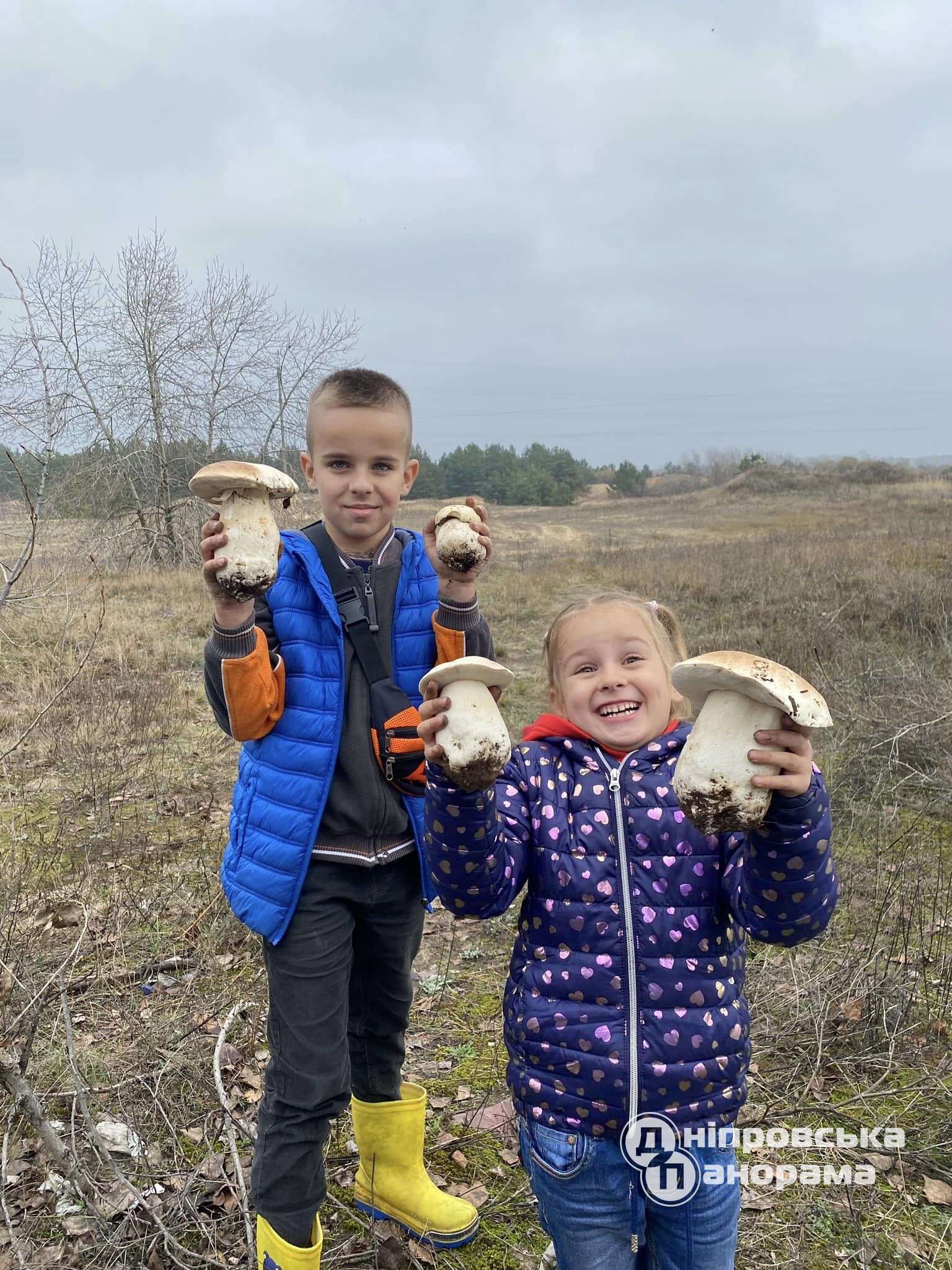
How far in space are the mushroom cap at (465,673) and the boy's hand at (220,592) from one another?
55cm

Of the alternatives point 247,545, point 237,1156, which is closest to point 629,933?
point 247,545

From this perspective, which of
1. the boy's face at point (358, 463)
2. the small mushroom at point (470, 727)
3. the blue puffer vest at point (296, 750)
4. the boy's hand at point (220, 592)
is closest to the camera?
the small mushroom at point (470, 727)

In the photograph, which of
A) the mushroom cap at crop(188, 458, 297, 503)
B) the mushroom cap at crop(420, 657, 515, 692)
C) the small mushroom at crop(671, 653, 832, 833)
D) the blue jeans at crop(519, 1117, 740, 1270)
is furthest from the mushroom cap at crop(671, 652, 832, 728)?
the mushroom cap at crop(188, 458, 297, 503)

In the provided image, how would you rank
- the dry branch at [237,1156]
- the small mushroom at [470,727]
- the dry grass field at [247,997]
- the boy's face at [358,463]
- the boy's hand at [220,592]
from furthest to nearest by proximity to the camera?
1. the dry grass field at [247,997]
2. the dry branch at [237,1156]
3. the boy's face at [358,463]
4. the boy's hand at [220,592]
5. the small mushroom at [470,727]

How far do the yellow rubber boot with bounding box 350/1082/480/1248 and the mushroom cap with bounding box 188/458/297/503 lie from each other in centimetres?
182

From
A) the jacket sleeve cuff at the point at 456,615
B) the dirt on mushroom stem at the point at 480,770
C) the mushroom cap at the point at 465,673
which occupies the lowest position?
the dirt on mushroom stem at the point at 480,770

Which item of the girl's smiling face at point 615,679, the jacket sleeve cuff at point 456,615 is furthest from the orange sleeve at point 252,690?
the girl's smiling face at point 615,679

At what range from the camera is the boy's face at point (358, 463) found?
79.4 inches

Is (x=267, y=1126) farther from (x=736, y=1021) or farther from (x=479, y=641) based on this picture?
(x=479, y=641)

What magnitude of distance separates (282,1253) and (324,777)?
1198 mm

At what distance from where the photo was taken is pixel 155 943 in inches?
147

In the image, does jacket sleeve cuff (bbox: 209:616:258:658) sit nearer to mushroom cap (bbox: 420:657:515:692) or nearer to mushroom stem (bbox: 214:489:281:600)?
mushroom stem (bbox: 214:489:281:600)

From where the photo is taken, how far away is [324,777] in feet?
6.38

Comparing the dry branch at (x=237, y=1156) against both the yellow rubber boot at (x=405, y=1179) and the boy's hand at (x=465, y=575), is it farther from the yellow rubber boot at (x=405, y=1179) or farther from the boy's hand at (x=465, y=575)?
the boy's hand at (x=465, y=575)
